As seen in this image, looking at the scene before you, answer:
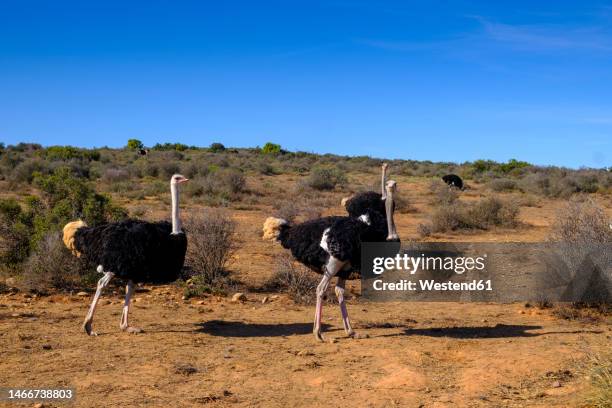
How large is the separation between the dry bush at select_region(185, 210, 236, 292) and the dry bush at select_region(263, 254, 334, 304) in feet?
2.45

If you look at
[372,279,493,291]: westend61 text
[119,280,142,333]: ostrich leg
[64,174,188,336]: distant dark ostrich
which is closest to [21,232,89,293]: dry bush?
[64,174,188,336]: distant dark ostrich

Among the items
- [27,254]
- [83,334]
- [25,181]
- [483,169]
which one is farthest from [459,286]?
[483,169]

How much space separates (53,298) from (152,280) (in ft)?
8.11

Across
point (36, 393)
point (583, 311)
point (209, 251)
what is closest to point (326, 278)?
point (36, 393)

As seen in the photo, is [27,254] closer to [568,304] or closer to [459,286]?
[459,286]

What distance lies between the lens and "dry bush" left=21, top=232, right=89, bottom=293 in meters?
9.16

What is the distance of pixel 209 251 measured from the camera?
33.0ft

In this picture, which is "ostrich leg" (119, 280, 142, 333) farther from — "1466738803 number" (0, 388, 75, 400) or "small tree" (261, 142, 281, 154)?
"small tree" (261, 142, 281, 154)

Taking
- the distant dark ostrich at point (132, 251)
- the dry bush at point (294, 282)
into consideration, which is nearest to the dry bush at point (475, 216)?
the dry bush at point (294, 282)

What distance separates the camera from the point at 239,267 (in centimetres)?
1116

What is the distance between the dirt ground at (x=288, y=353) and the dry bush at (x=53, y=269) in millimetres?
371

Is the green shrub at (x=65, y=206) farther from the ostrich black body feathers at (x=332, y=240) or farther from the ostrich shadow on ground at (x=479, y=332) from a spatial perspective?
the ostrich shadow on ground at (x=479, y=332)

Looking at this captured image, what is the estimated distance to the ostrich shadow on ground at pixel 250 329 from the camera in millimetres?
7410

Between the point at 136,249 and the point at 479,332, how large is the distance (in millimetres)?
4041
